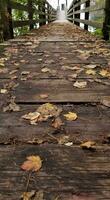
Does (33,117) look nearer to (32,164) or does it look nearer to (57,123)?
(57,123)

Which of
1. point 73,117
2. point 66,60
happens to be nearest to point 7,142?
point 73,117

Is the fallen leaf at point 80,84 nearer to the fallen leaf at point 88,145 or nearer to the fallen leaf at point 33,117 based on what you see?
the fallen leaf at point 33,117

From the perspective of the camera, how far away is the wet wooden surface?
116cm

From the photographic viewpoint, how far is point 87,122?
1.74m

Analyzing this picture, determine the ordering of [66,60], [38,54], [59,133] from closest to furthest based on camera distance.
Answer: [59,133], [66,60], [38,54]

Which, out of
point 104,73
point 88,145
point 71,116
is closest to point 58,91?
point 71,116

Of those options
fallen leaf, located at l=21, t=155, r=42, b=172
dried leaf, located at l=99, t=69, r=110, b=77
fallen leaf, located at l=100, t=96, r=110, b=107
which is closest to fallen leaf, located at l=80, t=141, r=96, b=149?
fallen leaf, located at l=21, t=155, r=42, b=172

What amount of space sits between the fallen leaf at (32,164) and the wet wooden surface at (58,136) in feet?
0.08

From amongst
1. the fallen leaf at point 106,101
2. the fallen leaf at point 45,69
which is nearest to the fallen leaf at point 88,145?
the fallen leaf at point 106,101

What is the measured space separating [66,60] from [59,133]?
81.6 inches

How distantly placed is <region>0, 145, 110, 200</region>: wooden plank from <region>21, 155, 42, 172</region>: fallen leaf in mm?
20

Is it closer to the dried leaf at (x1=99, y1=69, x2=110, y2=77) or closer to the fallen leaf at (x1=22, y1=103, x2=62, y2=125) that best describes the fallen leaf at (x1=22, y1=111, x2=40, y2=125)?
the fallen leaf at (x1=22, y1=103, x2=62, y2=125)

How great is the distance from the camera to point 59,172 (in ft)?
4.14

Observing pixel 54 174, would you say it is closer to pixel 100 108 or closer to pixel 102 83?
pixel 100 108
